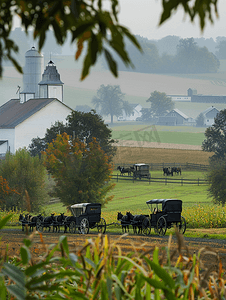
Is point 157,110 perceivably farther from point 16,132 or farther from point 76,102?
point 16,132

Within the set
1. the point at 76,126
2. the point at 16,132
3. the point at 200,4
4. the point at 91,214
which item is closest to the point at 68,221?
the point at 91,214

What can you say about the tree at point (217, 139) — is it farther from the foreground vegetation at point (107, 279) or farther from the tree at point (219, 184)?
the foreground vegetation at point (107, 279)

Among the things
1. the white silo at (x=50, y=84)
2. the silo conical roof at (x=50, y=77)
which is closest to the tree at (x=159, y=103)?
the white silo at (x=50, y=84)

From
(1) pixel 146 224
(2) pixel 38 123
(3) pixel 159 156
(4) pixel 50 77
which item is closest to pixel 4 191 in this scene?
(1) pixel 146 224

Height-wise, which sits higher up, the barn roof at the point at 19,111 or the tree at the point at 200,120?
the tree at the point at 200,120

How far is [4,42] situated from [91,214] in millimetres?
18152

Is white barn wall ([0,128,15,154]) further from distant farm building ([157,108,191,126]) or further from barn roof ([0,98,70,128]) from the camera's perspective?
distant farm building ([157,108,191,126])

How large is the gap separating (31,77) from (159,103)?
10818 centimetres

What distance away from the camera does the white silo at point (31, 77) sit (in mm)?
88188

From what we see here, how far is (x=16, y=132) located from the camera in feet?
250

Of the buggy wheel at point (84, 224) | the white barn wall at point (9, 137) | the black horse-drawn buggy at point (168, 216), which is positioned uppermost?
the white barn wall at point (9, 137)

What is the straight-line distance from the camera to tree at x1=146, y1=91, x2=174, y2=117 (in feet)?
620

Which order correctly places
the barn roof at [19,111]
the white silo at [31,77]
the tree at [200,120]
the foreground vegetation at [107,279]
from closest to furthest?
the foreground vegetation at [107,279], the barn roof at [19,111], the white silo at [31,77], the tree at [200,120]

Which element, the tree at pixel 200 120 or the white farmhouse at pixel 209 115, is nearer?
the tree at pixel 200 120
